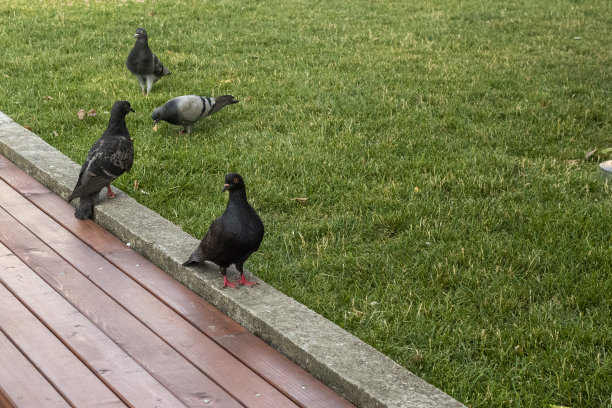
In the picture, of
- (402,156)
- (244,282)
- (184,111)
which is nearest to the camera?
(244,282)

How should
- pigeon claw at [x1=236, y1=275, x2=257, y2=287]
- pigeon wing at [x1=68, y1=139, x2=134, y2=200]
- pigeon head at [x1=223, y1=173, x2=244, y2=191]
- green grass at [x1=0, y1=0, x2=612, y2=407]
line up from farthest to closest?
1. pigeon wing at [x1=68, y1=139, x2=134, y2=200]
2. pigeon claw at [x1=236, y1=275, x2=257, y2=287]
3. pigeon head at [x1=223, y1=173, x2=244, y2=191]
4. green grass at [x1=0, y1=0, x2=612, y2=407]

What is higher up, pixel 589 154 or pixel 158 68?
pixel 158 68

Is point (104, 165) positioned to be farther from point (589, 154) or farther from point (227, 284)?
point (589, 154)

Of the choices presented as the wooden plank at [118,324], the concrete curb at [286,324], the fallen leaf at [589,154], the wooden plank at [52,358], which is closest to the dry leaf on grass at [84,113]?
the concrete curb at [286,324]

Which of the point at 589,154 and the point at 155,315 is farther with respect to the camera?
the point at 589,154

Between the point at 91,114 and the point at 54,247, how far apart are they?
326 centimetres

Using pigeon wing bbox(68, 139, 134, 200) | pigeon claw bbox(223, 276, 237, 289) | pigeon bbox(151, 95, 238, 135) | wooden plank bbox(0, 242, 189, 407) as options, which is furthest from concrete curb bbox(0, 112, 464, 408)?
pigeon bbox(151, 95, 238, 135)

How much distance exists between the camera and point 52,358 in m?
3.78

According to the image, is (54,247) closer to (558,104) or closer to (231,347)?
(231,347)

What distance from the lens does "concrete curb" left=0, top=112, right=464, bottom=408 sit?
3.55 m

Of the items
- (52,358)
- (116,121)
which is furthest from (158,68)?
(52,358)

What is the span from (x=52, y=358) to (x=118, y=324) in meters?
0.46

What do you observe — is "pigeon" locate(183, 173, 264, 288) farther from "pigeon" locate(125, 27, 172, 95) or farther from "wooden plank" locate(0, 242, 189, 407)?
"pigeon" locate(125, 27, 172, 95)

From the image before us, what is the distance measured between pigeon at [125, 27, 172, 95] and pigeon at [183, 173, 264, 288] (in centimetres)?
471
